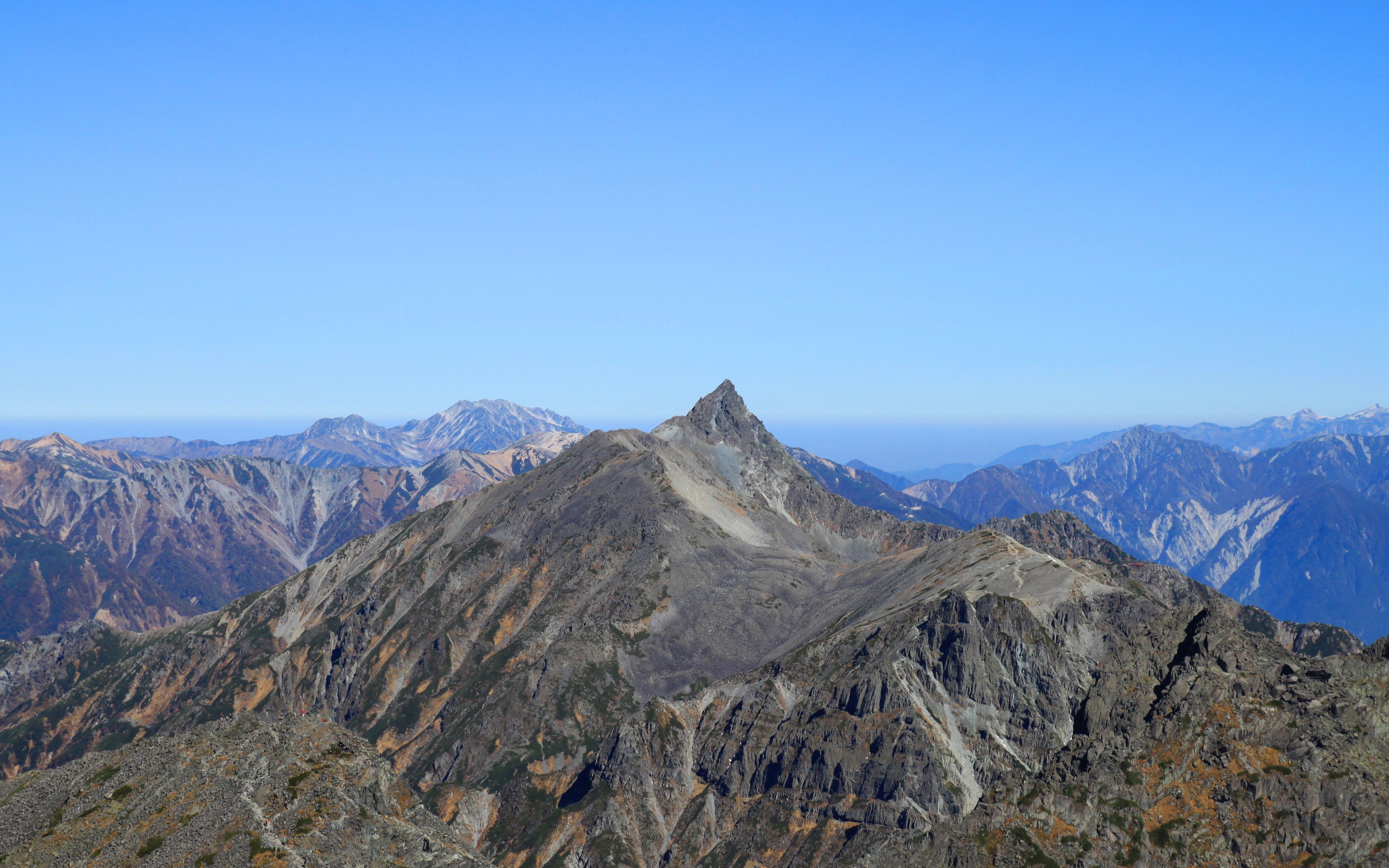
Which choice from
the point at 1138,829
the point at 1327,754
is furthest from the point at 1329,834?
the point at 1138,829

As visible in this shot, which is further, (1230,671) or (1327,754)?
(1230,671)

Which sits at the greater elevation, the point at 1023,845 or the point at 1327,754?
the point at 1327,754

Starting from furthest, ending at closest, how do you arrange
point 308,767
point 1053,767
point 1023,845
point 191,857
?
point 1053,767 → point 1023,845 → point 308,767 → point 191,857

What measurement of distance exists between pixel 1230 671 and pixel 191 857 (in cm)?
A: 16725

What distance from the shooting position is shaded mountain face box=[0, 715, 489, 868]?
118250 millimetres

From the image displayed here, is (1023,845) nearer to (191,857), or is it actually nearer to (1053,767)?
(1053,767)

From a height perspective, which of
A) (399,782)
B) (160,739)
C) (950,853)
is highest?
(160,739)

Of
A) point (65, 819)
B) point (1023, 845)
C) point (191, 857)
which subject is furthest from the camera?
point (1023, 845)

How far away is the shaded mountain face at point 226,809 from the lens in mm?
118250

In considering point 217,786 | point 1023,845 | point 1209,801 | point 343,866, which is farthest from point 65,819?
point 1209,801

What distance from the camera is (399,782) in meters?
153

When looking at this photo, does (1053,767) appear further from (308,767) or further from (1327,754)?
(308,767)

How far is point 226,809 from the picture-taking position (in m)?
124

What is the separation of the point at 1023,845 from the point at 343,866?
341ft
